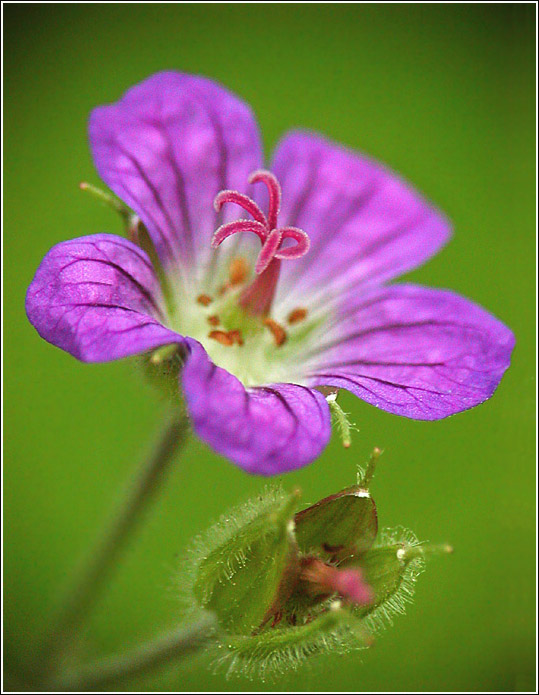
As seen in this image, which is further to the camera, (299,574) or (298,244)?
(298,244)

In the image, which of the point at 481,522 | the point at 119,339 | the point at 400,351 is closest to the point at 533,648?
the point at 481,522

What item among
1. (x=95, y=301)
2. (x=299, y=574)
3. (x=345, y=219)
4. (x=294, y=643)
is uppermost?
(x=345, y=219)

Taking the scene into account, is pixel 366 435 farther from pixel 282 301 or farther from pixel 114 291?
pixel 114 291

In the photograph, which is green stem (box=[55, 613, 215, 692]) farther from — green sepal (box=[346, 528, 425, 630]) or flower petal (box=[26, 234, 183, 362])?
flower petal (box=[26, 234, 183, 362])

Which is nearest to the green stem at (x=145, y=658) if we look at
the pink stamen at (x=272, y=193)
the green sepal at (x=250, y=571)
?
the green sepal at (x=250, y=571)

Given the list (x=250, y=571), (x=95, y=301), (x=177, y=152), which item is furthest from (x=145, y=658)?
(x=177, y=152)

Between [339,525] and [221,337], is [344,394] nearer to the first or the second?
[221,337]

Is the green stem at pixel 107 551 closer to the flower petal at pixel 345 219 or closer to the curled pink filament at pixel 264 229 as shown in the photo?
the curled pink filament at pixel 264 229
